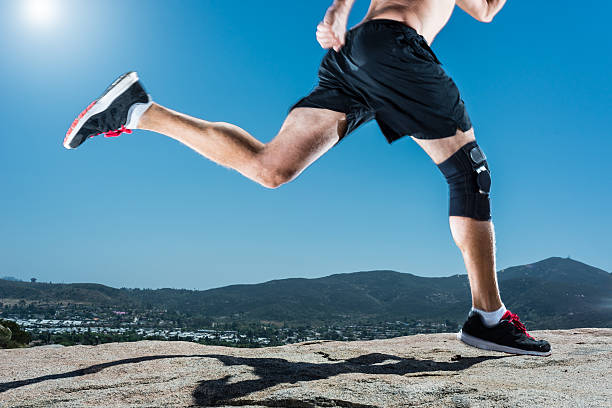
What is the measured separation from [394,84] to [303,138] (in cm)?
56

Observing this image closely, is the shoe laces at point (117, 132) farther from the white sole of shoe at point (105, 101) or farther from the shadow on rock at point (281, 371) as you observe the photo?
the shadow on rock at point (281, 371)

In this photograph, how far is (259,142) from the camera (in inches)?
108

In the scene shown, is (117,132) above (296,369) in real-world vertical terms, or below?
above

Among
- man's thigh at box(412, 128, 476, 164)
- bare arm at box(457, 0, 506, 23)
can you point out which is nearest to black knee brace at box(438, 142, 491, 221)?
man's thigh at box(412, 128, 476, 164)

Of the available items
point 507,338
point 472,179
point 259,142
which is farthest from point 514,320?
point 259,142

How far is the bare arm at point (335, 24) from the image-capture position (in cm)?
242

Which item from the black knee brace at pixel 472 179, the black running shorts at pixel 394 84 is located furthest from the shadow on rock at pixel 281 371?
the black running shorts at pixel 394 84

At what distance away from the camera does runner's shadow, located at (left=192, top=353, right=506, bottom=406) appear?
184cm

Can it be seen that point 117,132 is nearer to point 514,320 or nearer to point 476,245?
point 476,245

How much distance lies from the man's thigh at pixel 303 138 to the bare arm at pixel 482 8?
46.4 inches

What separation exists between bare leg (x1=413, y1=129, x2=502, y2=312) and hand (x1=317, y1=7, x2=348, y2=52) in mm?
714

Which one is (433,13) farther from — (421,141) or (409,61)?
(421,141)

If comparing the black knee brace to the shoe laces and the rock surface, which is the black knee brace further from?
the shoe laces

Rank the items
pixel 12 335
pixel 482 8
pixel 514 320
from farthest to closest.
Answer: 1. pixel 12 335
2. pixel 482 8
3. pixel 514 320
